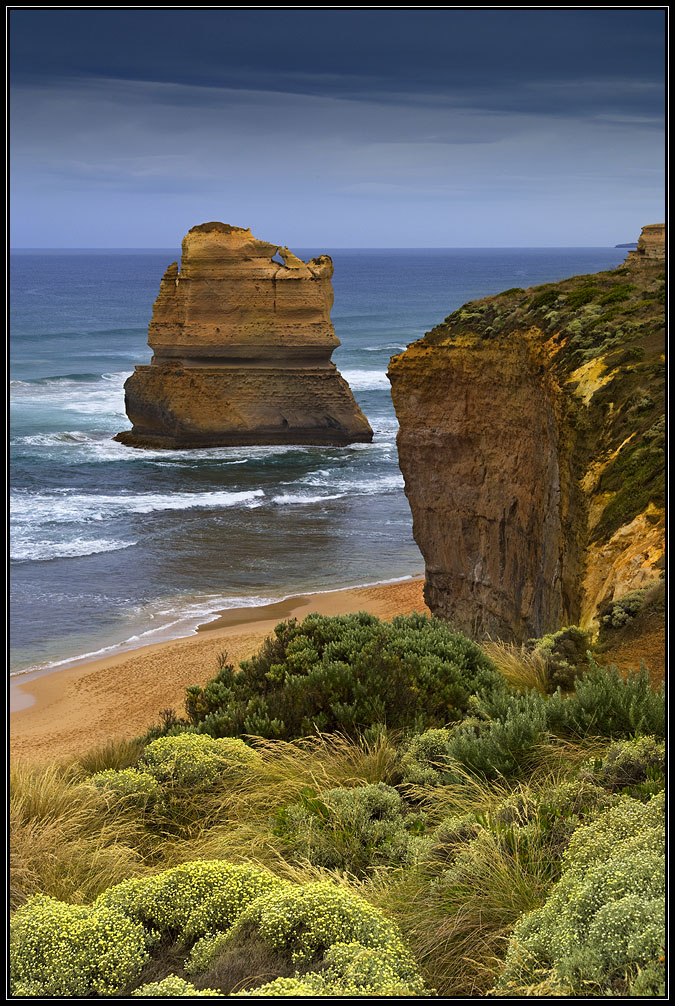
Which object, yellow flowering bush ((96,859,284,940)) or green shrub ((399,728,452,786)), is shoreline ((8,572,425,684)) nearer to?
green shrub ((399,728,452,786))

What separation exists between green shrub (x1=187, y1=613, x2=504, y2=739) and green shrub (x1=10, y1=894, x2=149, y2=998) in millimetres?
3207

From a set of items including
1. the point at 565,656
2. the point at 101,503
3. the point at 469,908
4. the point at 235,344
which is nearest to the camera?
the point at 469,908

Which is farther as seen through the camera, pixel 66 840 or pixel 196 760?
pixel 196 760

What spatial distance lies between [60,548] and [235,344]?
15.6 metres

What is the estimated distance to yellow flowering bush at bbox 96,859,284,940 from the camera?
3.77 meters

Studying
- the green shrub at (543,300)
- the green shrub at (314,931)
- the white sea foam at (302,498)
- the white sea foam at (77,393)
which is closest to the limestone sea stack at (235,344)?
the white sea foam at (302,498)

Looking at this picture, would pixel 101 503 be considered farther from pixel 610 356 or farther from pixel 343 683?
pixel 343 683

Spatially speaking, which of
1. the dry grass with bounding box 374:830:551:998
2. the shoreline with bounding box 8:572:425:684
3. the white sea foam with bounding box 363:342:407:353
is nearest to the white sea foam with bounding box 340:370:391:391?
the white sea foam with bounding box 363:342:407:353

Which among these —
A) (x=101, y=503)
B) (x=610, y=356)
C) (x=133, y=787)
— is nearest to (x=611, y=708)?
(x=133, y=787)

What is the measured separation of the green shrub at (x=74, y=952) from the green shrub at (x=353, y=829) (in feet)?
4.08

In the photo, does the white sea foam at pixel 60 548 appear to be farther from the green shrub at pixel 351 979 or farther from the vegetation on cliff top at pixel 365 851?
the green shrub at pixel 351 979

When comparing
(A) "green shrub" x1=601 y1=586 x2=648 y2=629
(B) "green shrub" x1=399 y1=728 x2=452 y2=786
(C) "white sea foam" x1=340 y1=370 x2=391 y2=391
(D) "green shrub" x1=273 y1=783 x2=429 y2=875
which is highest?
(C) "white sea foam" x1=340 y1=370 x2=391 y2=391

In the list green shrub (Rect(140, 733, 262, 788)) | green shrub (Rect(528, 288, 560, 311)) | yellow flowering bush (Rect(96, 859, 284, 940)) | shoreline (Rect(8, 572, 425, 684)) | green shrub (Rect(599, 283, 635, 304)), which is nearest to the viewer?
yellow flowering bush (Rect(96, 859, 284, 940))

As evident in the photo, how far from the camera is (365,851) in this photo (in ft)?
15.7
